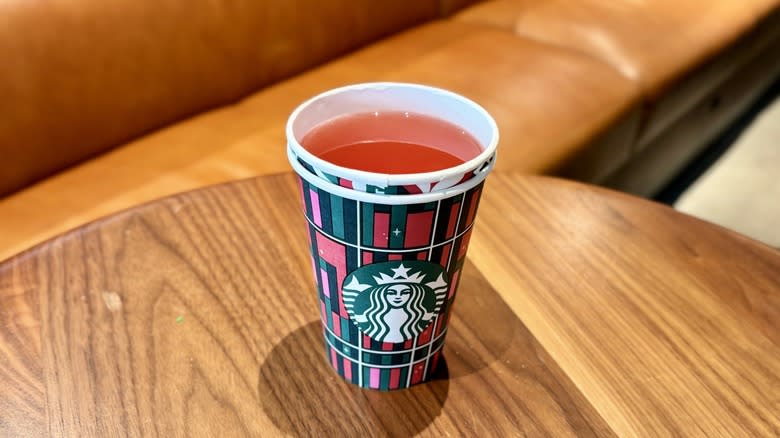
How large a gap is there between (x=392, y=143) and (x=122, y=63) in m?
0.78

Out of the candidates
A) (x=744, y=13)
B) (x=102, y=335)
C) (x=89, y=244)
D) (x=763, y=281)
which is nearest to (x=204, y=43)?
(x=89, y=244)

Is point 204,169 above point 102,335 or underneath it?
underneath

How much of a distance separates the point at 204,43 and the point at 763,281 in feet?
3.25

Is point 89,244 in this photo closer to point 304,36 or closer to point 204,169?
point 204,169

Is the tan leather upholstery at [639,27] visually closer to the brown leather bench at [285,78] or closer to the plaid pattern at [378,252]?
the brown leather bench at [285,78]

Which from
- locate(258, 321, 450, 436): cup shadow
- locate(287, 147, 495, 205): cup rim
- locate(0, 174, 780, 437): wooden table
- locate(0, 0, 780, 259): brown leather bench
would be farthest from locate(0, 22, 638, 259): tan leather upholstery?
locate(287, 147, 495, 205): cup rim

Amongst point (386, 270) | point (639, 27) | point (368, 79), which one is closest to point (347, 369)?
point (386, 270)

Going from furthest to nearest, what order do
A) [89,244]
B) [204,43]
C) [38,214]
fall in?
[204,43], [38,214], [89,244]

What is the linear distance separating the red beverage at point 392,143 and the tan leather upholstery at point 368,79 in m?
0.57

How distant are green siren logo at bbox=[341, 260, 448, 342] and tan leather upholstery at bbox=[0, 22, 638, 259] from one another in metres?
0.62

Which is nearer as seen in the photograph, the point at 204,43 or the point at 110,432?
the point at 110,432

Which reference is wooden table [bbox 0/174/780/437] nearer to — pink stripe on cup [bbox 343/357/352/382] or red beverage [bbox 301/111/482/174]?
pink stripe on cup [bbox 343/357/352/382]

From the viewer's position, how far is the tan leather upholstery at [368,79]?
38.9 inches

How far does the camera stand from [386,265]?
42 cm
